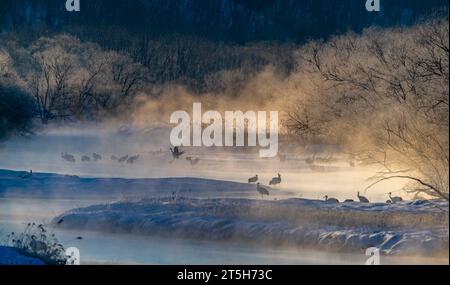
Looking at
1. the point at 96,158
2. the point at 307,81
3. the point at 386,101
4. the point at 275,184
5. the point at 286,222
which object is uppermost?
the point at 307,81

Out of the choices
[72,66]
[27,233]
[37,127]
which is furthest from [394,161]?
[72,66]

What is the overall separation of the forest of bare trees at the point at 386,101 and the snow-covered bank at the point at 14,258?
23.9 ft

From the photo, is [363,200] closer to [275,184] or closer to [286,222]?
[286,222]

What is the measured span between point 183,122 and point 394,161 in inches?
375

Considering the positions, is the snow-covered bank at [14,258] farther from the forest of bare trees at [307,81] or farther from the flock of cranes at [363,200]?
the forest of bare trees at [307,81]

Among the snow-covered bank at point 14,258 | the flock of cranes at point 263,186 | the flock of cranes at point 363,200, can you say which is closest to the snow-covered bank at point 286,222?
the flock of cranes at point 363,200

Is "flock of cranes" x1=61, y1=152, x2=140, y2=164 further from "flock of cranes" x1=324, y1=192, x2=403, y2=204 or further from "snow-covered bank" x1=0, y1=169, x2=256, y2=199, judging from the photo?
"flock of cranes" x1=324, y1=192, x2=403, y2=204

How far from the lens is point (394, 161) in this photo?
25.8m

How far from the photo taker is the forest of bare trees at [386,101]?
24719mm

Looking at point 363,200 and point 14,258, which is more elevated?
point 363,200

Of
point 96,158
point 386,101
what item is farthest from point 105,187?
point 386,101

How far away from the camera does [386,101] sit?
29.8m

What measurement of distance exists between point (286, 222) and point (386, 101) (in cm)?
737

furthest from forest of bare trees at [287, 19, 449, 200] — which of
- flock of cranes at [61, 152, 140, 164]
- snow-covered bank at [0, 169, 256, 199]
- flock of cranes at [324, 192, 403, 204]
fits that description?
flock of cranes at [61, 152, 140, 164]
